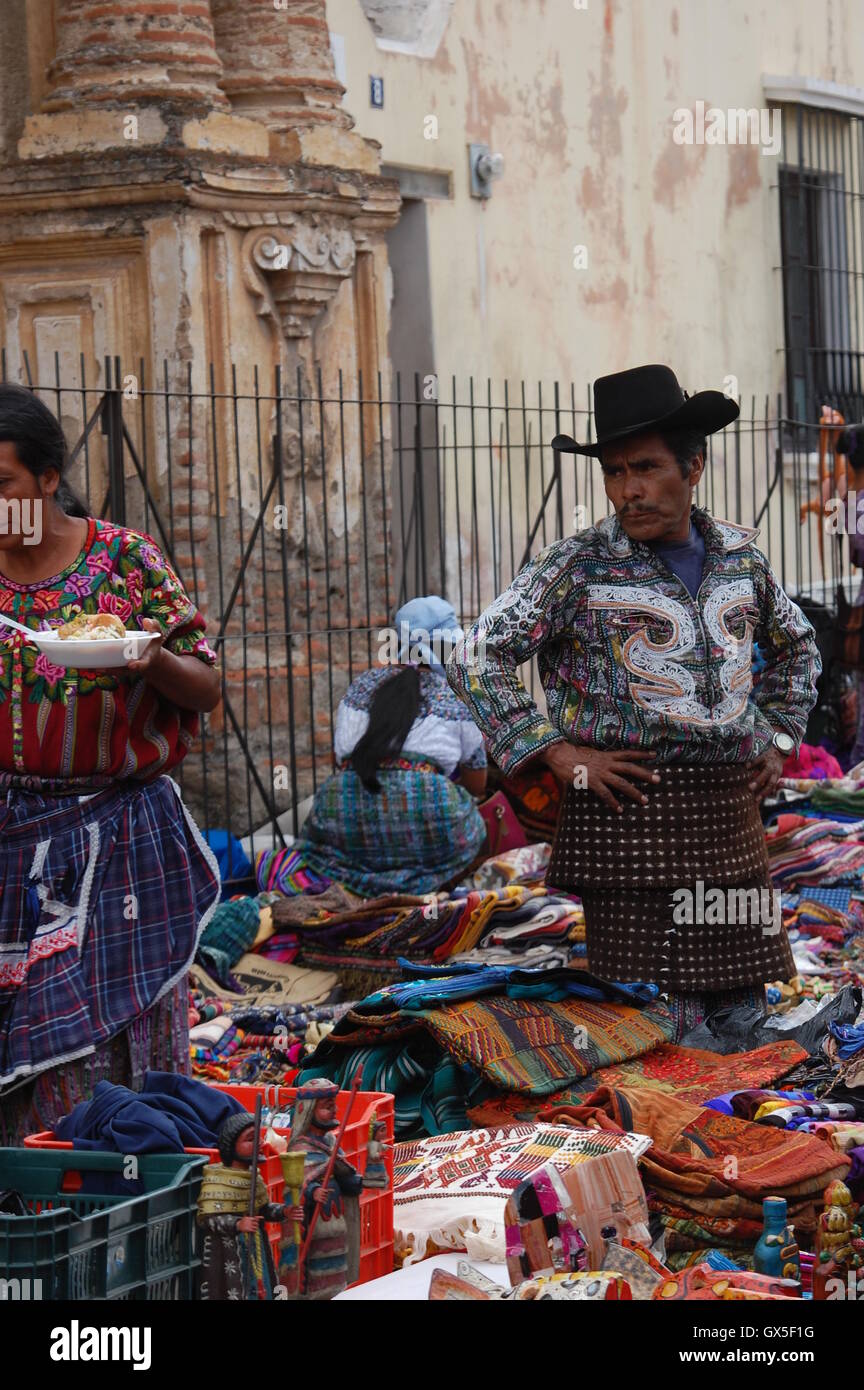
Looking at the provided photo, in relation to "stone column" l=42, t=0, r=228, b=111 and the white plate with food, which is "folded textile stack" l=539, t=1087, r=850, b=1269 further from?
"stone column" l=42, t=0, r=228, b=111

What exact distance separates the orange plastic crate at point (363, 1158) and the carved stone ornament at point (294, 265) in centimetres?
629

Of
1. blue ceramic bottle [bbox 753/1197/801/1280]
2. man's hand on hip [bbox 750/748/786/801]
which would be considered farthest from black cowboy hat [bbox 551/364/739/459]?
blue ceramic bottle [bbox 753/1197/801/1280]

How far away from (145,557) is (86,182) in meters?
5.07

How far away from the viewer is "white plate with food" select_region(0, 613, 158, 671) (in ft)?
13.3

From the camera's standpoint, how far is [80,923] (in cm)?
426

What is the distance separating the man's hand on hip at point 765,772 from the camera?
16.9ft

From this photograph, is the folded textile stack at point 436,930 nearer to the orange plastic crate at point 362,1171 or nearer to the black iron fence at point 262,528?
the black iron fence at point 262,528

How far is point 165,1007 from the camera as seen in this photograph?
4.39 metres

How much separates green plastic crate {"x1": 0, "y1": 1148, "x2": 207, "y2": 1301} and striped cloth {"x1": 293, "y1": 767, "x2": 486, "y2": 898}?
187 inches

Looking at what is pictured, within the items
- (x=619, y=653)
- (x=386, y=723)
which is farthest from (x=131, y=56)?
(x=619, y=653)

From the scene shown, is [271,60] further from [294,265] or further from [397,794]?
[397,794]

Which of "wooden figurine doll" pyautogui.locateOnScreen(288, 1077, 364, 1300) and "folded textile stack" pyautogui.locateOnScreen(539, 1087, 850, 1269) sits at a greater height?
"wooden figurine doll" pyautogui.locateOnScreen(288, 1077, 364, 1300)
